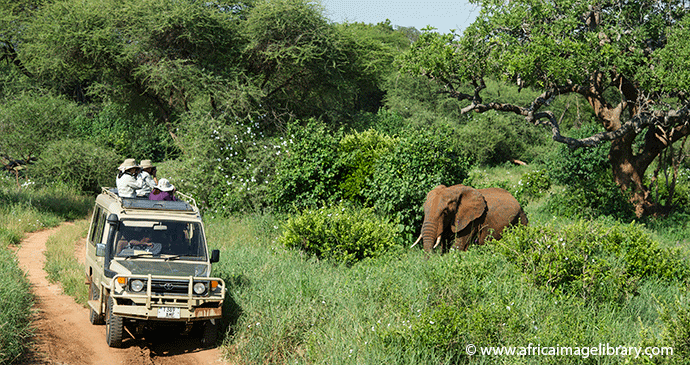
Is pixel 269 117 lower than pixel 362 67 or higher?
lower

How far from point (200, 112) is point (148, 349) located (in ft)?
40.1

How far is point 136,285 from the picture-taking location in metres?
6.63

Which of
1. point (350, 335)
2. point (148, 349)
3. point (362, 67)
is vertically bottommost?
point (148, 349)

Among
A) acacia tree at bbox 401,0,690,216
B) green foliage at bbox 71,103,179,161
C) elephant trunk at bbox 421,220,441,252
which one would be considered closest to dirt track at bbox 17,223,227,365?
elephant trunk at bbox 421,220,441,252

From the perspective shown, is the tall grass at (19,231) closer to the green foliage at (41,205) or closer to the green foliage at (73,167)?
the green foliage at (41,205)

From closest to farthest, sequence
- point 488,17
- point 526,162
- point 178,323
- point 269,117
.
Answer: point 178,323 → point 488,17 → point 269,117 → point 526,162

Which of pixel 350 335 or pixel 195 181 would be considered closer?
pixel 350 335

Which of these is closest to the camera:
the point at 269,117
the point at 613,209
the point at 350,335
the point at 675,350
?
the point at 675,350

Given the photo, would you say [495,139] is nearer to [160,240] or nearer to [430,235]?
[430,235]

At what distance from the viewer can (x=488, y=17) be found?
14.5m

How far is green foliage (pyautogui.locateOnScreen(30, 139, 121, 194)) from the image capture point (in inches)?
754

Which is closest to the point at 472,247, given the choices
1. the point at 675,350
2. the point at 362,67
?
the point at 675,350

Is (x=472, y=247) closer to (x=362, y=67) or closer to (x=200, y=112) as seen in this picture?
(x=200, y=112)

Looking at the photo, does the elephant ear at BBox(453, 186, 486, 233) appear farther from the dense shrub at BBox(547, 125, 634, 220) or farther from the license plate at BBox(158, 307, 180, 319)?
the dense shrub at BBox(547, 125, 634, 220)
